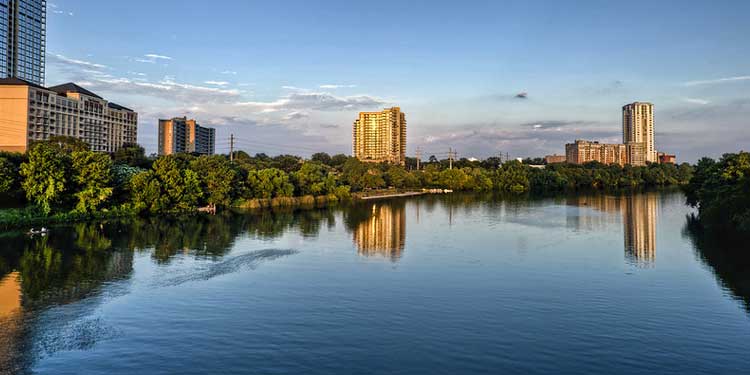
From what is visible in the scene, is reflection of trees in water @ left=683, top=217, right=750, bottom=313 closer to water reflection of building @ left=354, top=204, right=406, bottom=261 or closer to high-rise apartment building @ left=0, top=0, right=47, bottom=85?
water reflection of building @ left=354, top=204, right=406, bottom=261

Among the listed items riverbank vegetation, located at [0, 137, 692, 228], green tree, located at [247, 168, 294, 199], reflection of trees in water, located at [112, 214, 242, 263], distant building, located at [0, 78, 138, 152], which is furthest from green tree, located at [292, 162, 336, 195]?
distant building, located at [0, 78, 138, 152]

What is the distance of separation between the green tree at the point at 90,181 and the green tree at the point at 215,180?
388 inches

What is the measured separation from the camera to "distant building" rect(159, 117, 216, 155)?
13088cm

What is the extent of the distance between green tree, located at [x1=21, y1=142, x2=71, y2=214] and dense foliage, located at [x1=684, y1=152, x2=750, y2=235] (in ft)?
138

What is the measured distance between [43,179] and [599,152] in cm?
15035

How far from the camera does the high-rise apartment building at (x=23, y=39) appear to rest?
7856 centimetres

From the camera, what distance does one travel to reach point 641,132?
157 m

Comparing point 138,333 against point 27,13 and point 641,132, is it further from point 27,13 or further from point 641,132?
point 641,132

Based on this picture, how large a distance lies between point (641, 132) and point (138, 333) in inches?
6651

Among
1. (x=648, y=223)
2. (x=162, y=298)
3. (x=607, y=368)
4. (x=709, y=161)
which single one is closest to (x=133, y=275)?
(x=162, y=298)

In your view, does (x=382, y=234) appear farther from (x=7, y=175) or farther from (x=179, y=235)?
(x=7, y=175)

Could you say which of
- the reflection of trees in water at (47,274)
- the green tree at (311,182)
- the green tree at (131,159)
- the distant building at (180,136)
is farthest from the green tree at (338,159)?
the reflection of trees in water at (47,274)

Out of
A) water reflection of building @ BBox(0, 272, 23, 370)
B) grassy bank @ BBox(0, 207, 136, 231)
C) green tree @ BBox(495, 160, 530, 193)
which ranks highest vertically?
green tree @ BBox(495, 160, 530, 193)

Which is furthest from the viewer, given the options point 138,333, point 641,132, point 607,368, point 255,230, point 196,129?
point 641,132
